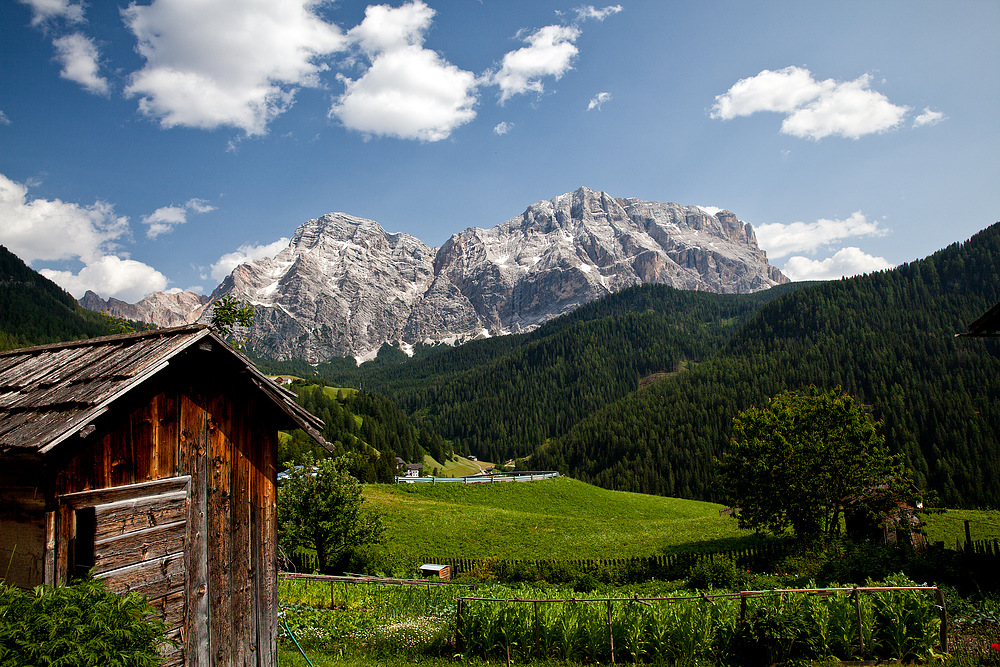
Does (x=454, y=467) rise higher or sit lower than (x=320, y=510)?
lower

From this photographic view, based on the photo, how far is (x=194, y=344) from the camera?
8875mm

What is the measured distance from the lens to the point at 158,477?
833 cm

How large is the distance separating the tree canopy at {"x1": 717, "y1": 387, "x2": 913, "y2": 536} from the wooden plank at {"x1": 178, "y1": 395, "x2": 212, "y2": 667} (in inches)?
1081

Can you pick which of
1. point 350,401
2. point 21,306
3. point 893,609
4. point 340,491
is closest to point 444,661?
point 893,609

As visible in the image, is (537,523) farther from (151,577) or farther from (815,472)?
(151,577)

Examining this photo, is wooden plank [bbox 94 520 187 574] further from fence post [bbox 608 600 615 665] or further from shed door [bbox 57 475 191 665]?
fence post [bbox 608 600 615 665]

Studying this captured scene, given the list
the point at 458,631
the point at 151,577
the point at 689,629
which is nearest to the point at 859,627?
the point at 689,629

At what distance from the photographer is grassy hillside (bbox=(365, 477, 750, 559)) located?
36844 millimetres

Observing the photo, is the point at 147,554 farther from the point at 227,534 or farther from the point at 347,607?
the point at 347,607

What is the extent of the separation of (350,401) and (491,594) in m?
139

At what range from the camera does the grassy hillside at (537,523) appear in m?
36.8

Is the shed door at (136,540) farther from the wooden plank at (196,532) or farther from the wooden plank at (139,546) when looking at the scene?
the wooden plank at (196,532)

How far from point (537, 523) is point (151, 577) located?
40.4 metres

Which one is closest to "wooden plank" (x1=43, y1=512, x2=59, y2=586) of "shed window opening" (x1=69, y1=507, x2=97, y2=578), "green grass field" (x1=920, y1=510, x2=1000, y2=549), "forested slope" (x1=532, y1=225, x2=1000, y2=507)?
"shed window opening" (x1=69, y1=507, x2=97, y2=578)
